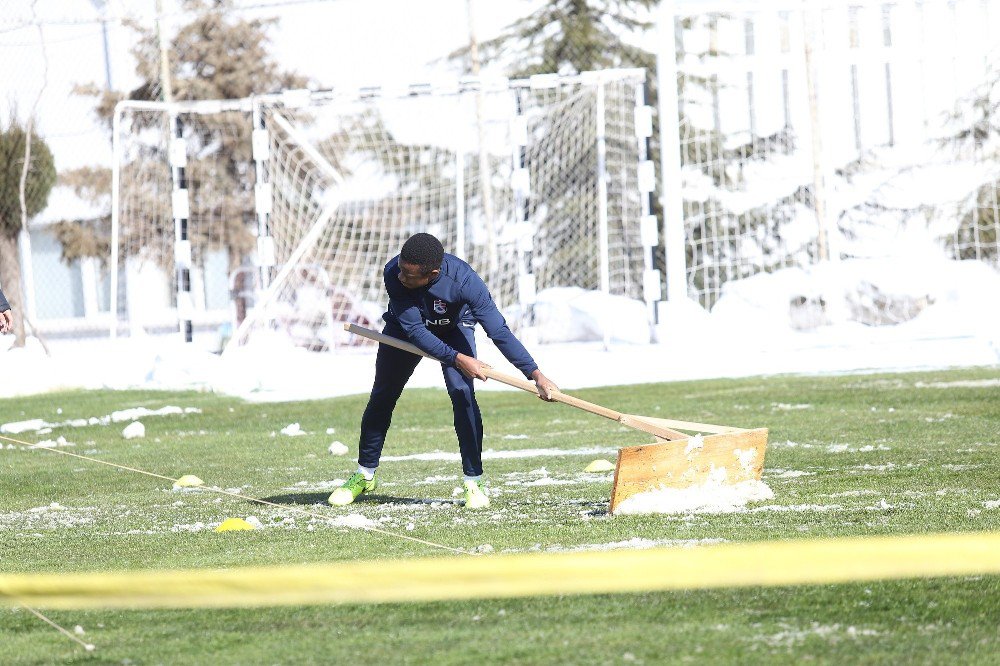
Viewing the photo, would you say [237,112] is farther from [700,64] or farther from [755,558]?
[755,558]

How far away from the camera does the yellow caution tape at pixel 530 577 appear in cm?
468

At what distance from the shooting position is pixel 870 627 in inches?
159

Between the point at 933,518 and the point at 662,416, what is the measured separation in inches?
240

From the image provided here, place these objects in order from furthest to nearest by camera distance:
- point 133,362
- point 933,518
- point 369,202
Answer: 1. point 369,202
2. point 133,362
3. point 933,518

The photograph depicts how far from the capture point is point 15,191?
74.0 ft

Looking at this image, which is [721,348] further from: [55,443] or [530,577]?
[530,577]

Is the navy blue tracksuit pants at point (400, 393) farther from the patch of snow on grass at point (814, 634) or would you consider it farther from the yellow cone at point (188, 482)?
the patch of snow on grass at point (814, 634)

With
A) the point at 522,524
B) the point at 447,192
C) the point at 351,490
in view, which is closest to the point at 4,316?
the point at 351,490

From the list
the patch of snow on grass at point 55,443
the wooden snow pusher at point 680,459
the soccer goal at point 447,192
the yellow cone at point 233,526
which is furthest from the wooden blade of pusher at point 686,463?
the soccer goal at point 447,192

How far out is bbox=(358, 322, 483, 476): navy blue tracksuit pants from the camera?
22.7 feet

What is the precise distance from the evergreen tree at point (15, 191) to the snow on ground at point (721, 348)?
1.00 meters

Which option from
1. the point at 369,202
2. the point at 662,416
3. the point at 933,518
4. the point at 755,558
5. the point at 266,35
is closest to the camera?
the point at 755,558

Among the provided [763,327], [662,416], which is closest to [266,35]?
[763,327]

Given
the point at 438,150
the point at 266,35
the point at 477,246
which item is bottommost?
the point at 477,246
